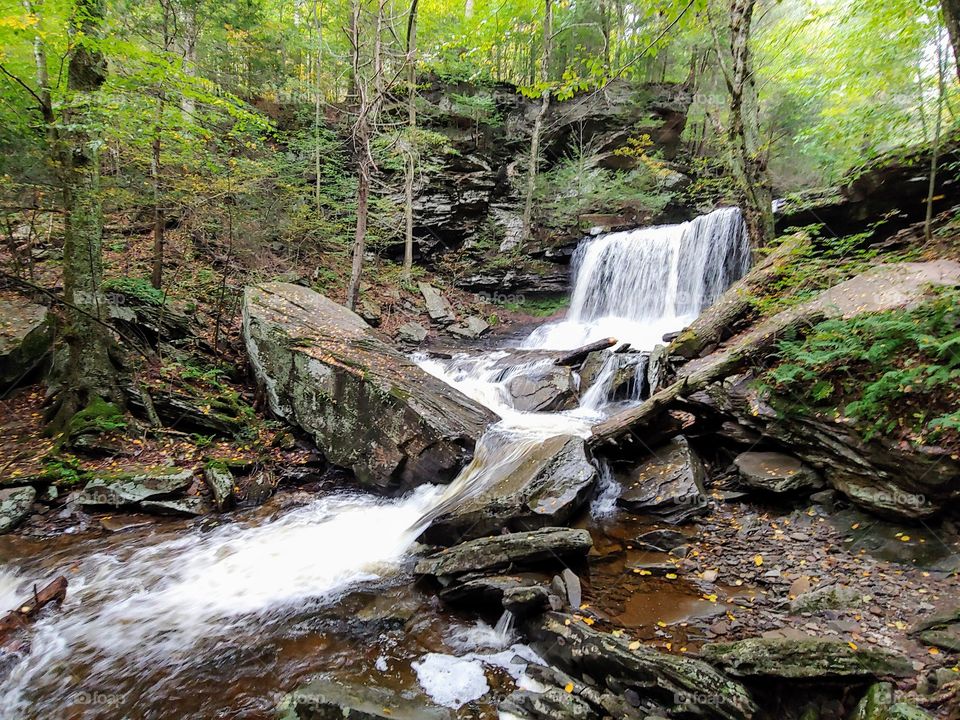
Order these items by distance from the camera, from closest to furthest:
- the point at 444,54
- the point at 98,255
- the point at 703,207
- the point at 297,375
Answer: the point at 98,255 < the point at 297,375 < the point at 703,207 < the point at 444,54

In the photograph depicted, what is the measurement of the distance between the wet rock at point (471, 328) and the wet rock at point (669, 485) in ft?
30.5

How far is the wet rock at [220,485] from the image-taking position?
590 centimetres

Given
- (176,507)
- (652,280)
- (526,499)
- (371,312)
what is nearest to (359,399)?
(176,507)

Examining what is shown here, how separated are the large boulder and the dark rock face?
3653mm

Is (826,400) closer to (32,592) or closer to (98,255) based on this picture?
(32,592)

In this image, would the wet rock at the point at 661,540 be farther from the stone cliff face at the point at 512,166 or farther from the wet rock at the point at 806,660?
the stone cliff face at the point at 512,166

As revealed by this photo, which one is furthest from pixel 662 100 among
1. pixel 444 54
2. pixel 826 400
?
pixel 826 400

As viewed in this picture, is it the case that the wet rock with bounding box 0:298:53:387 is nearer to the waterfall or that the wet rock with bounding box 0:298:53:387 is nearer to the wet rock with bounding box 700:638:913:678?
the wet rock with bounding box 700:638:913:678

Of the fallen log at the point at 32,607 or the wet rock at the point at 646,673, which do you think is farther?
the fallen log at the point at 32,607

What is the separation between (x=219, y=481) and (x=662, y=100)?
20550 millimetres

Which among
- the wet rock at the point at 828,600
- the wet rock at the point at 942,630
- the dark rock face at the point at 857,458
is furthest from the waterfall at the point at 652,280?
the wet rock at the point at 942,630

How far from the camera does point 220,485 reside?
6004 mm

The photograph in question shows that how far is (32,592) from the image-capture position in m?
4.30

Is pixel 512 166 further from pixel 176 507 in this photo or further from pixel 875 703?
pixel 875 703
